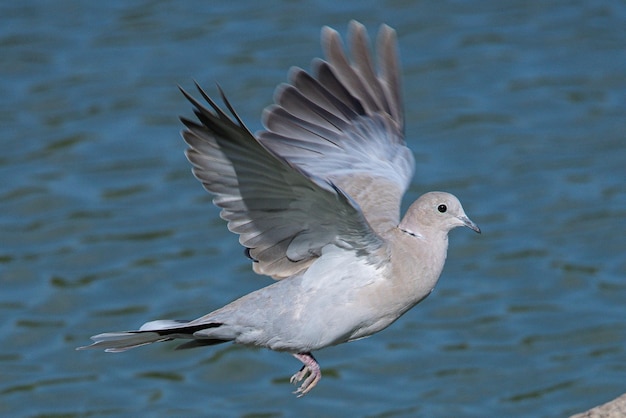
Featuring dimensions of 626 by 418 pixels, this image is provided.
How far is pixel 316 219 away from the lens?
6.69m

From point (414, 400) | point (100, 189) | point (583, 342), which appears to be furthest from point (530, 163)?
point (100, 189)

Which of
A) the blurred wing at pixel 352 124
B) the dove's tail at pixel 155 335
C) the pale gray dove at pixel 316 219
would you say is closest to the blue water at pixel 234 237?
the blurred wing at pixel 352 124

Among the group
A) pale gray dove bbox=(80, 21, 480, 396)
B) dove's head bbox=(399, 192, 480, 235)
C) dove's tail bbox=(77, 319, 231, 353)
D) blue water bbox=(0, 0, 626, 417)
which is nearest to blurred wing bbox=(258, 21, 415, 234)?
pale gray dove bbox=(80, 21, 480, 396)

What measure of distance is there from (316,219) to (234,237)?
485 centimetres

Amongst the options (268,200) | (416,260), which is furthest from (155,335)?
(416,260)

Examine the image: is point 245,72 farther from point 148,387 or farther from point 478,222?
point 148,387

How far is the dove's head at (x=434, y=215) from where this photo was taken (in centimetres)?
712

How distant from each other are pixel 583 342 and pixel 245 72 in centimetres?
463

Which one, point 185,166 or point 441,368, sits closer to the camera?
point 441,368

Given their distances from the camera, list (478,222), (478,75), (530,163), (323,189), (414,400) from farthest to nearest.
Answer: (478,75), (530,163), (478,222), (414,400), (323,189)

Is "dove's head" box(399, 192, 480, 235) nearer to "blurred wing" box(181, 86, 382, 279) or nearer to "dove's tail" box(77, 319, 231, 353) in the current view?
"blurred wing" box(181, 86, 382, 279)

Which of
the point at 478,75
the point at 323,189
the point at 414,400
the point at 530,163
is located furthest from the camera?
the point at 478,75

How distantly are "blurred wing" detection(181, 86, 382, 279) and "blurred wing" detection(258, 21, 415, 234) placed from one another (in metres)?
0.63

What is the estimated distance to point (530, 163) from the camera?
1209 centimetres
